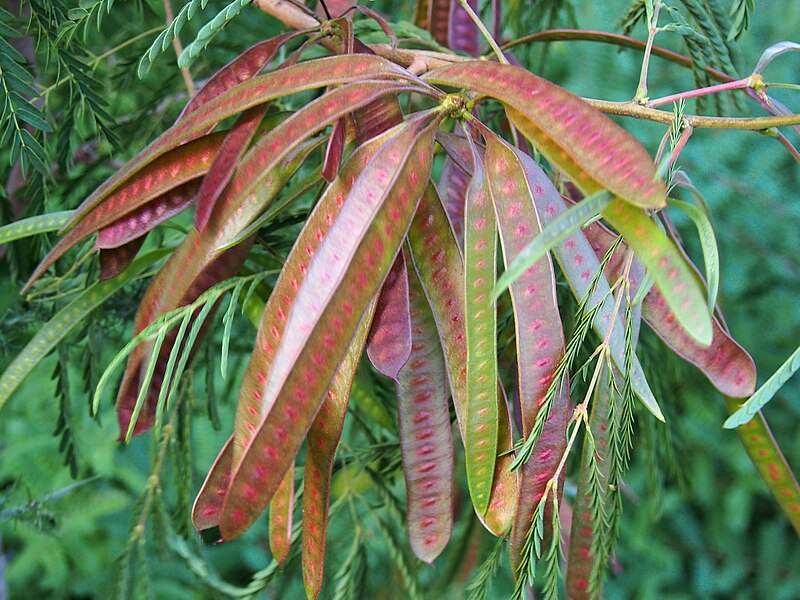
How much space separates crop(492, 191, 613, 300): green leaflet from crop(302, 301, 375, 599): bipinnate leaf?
0.46 ft

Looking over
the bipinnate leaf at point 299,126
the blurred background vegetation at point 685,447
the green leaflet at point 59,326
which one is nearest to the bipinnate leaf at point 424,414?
the bipinnate leaf at point 299,126

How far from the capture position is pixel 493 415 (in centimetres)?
46

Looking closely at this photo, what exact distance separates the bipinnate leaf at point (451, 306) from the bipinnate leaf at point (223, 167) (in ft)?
0.40

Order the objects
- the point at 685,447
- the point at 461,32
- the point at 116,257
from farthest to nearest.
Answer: the point at 685,447, the point at 461,32, the point at 116,257

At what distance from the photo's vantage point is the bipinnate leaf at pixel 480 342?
0.45 m

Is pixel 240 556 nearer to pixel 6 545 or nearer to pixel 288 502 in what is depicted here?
pixel 6 545

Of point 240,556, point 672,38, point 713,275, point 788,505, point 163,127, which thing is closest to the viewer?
point 713,275

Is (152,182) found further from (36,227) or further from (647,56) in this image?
(647,56)

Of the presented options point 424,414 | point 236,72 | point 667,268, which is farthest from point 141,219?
point 667,268

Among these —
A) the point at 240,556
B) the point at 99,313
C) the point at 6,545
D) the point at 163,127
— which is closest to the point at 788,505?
the point at 99,313

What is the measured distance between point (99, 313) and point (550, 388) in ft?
1.61

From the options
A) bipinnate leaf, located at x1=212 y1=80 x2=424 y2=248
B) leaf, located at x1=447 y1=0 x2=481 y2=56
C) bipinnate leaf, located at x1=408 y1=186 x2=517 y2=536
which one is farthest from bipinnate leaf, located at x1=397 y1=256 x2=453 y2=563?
leaf, located at x1=447 y1=0 x2=481 y2=56

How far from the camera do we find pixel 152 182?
20.6 inches

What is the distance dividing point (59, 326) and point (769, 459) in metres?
0.54
